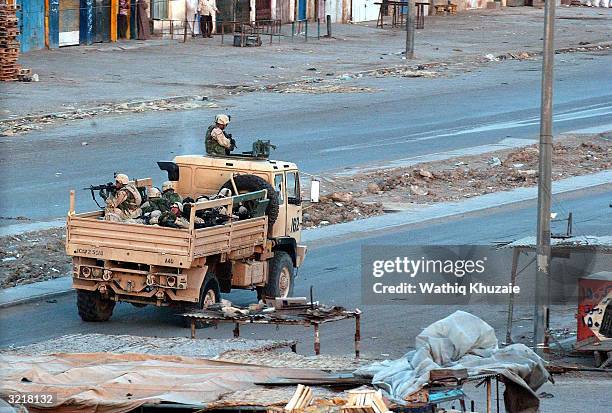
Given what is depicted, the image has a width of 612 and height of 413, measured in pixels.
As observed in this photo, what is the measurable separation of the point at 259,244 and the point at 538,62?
39243 millimetres

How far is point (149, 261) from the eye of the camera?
18.7m

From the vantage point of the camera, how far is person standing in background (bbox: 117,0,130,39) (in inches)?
2126

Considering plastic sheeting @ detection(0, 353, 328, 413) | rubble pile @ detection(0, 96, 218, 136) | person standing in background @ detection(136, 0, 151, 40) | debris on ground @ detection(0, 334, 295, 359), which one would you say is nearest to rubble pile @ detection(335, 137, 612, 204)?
rubble pile @ detection(0, 96, 218, 136)

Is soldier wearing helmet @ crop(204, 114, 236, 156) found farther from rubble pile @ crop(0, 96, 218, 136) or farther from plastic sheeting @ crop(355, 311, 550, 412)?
rubble pile @ crop(0, 96, 218, 136)

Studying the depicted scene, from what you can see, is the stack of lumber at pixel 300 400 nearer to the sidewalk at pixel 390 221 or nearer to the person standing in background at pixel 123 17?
the sidewalk at pixel 390 221

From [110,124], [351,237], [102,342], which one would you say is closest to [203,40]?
[110,124]

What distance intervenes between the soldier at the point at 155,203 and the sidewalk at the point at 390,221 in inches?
94.7

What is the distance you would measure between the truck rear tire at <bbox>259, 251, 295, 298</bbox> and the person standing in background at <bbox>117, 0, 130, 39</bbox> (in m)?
34.2

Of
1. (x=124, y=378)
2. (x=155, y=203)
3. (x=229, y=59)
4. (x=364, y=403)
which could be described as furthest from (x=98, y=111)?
(x=364, y=403)

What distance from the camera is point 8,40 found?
137ft

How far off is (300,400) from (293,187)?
409 inches

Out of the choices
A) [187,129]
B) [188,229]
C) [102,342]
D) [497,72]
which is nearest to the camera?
[102,342]

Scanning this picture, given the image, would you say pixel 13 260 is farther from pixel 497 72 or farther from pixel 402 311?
pixel 497 72

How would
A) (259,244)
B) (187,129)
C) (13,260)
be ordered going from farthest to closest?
(187,129) < (13,260) < (259,244)
